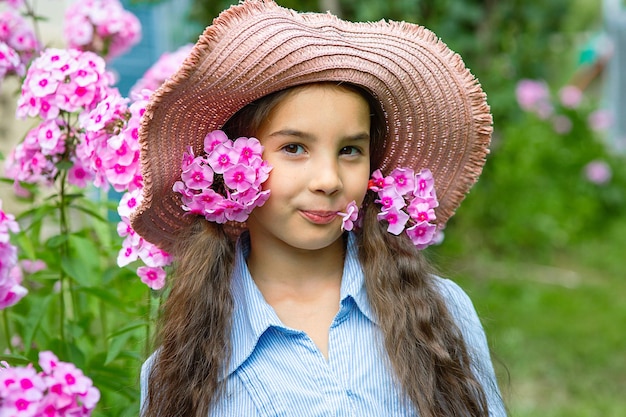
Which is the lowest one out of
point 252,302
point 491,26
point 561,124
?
point 252,302

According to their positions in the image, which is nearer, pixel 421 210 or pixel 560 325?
pixel 421 210

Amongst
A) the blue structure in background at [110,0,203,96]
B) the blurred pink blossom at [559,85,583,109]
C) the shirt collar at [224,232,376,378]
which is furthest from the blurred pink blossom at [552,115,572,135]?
the shirt collar at [224,232,376,378]

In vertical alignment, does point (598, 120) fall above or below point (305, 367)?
above

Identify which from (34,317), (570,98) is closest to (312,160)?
(34,317)

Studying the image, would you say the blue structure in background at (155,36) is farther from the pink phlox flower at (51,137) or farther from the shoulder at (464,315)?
the shoulder at (464,315)

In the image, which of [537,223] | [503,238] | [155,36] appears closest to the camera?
[155,36]

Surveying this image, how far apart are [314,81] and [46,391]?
2.90ft

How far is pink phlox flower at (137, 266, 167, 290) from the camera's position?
2.15 metres

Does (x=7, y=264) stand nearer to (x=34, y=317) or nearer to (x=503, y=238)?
(x=34, y=317)

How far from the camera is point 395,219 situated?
208 centimetres

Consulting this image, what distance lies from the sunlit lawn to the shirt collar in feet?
4.11

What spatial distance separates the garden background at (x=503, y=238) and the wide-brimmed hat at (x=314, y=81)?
0.28 m

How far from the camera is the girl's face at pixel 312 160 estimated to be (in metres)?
1.88

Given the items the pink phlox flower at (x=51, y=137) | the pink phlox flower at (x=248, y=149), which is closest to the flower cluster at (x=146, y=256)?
the pink phlox flower at (x=51, y=137)
